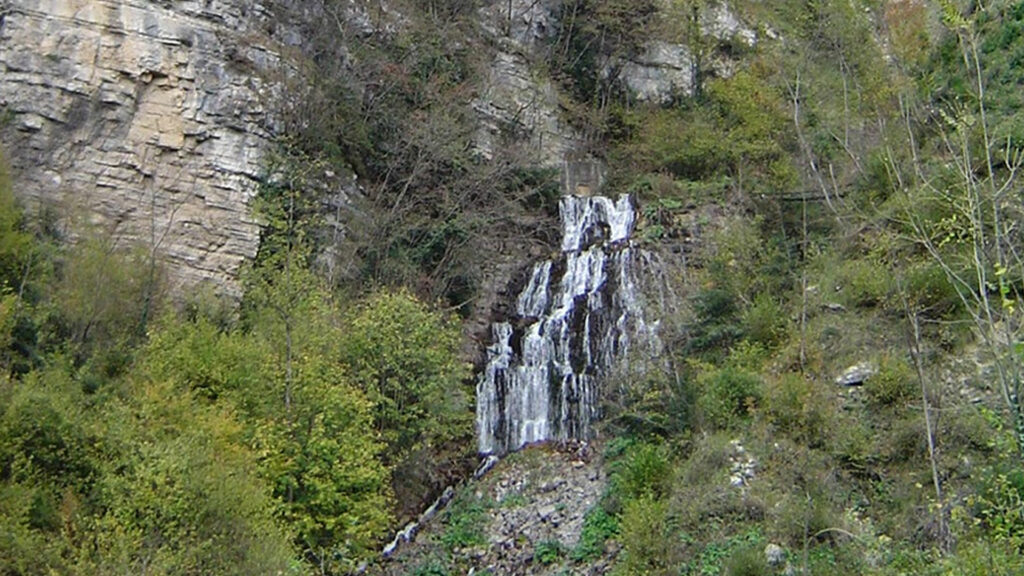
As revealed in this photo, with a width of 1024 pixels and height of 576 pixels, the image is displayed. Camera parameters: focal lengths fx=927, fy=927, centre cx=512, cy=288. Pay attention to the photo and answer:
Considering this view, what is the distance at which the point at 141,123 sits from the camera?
844 inches

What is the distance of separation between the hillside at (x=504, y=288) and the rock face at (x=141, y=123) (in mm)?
75

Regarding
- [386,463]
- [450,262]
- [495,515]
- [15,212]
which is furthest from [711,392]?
[15,212]

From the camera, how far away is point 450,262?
23203 mm

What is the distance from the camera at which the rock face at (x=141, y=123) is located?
20422mm

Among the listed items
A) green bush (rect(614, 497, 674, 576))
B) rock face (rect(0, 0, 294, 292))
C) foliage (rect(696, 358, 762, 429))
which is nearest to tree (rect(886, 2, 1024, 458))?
foliage (rect(696, 358, 762, 429))

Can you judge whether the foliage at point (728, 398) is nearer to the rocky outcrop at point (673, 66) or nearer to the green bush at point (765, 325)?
the green bush at point (765, 325)

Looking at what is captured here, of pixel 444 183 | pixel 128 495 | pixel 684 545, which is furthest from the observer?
pixel 444 183

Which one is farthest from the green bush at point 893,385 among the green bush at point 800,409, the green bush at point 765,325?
the green bush at point 765,325

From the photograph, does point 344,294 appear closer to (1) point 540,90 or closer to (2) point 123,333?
(2) point 123,333

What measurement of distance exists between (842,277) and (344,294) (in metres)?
10.9

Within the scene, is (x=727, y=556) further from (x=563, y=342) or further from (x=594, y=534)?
(x=563, y=342)

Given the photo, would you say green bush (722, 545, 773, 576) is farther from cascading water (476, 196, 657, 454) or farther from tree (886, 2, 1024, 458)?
cascading water (476, 196, 657, 454)

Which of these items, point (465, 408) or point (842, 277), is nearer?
point (842, 277)

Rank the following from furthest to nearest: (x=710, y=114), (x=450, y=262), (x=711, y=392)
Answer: (x=710, y=114)
(x=450, y=262)
(x=711, y=392)
